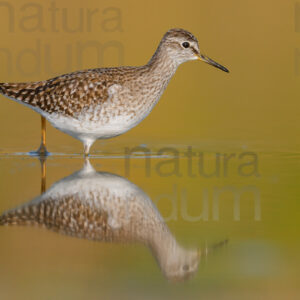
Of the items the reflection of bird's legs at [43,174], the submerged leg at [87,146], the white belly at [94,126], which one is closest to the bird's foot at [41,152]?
the reflection of bird's legs at [43,174]

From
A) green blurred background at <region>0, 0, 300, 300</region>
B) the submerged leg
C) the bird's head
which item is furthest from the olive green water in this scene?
the bird's head

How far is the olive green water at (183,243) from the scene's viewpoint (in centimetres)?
600

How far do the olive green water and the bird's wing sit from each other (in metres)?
1.21

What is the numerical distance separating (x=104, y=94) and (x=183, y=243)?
17.0ft

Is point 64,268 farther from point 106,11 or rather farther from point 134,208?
point 106,11

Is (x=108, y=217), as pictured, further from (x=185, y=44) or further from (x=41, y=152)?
(x=185, y=44)

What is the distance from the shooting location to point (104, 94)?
12.1m

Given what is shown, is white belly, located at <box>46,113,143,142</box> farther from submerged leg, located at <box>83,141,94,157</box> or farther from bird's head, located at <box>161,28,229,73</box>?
bird's head, located at <box>161,28,229,73</box>

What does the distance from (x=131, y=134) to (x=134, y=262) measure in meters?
8.82

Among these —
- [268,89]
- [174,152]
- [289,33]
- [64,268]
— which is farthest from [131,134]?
[289,33]

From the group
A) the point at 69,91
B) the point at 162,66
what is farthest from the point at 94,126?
the point at 162,66

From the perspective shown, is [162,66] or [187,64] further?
[187,64]

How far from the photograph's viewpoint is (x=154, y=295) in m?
5.80

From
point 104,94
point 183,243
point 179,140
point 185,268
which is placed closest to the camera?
point 185,268
